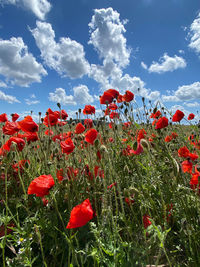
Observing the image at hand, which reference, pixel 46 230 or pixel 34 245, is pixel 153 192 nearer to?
pixel 46 230

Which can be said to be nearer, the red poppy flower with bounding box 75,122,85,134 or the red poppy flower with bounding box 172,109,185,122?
the red poppy flower with bounding box 75,122,85,134

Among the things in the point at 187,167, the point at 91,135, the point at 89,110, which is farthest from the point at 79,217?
the point at 89,110

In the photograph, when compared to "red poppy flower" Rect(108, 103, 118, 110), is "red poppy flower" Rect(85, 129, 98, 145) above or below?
below

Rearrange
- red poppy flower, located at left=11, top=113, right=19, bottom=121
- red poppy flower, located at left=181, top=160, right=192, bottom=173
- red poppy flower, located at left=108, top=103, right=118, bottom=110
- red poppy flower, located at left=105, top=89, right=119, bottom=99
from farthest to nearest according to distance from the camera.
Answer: red poppy flower, located at left=11, top=113, right=19, bottom=121, red poppy flower, located at left=108, top=103, right=118, bottom=110, red poppy flower, located at left=105, top=89, right=119, bottom=99, red poppy flower, located at left=181, top=160, right=192, bottom=173

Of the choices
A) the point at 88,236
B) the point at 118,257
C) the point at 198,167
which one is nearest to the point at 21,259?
the point at 88,236

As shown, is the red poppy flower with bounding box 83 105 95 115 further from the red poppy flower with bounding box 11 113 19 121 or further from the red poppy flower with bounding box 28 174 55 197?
the red poppy flower with bounding box 28 174 55 197

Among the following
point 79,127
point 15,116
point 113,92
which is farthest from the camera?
point 15,116

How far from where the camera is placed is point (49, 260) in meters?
1.53

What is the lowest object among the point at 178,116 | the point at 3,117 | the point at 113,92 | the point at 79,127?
the point at 79,127

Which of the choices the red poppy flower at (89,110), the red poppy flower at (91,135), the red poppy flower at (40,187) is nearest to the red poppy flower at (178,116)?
the red poppy flower at (89,110)

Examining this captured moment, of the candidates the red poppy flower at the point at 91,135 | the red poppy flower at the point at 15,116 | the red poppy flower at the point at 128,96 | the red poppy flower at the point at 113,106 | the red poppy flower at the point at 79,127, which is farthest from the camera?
the red poppy flower at the point at 15,116

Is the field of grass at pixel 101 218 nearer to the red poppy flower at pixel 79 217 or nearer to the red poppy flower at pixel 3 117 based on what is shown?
the red poppy flower at pixel 79 217

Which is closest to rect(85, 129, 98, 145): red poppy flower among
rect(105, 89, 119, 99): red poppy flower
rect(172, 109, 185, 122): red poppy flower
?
rect(105, 89, 119, 99): red poppy flower

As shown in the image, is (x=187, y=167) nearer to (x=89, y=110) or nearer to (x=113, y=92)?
(x=113, y=92)
